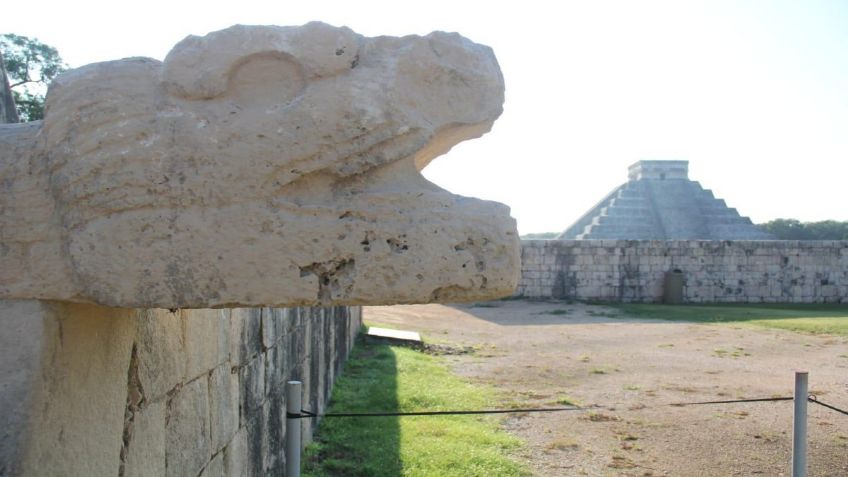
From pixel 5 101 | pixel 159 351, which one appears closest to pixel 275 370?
pixel 159 351

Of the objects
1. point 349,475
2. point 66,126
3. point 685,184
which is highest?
point 685,184

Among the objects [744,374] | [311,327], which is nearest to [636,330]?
[744,374]

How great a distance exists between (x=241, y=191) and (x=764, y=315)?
17254mm

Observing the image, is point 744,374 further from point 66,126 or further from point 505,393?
point 66,126

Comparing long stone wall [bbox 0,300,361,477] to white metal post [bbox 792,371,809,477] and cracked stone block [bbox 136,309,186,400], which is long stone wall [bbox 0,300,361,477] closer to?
cracked stone block [bbox 136,309,186,400]

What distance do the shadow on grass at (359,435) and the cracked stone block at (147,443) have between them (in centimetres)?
279

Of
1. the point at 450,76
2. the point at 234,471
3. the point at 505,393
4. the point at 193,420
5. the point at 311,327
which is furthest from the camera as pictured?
the point at 505,393

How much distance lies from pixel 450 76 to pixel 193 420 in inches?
69.5

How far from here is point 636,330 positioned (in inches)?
558

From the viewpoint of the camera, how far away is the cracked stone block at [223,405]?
2.96 meters

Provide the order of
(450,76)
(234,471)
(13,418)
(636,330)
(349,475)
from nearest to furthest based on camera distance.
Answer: (13,418) < (450,76) < (234,471) < (349,475) < (636,330)

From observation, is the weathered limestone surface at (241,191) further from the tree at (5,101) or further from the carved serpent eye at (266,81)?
the tree at (5,101)

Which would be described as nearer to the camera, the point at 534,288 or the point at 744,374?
the point at 744,374

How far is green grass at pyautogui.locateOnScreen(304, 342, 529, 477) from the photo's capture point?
516 cm
